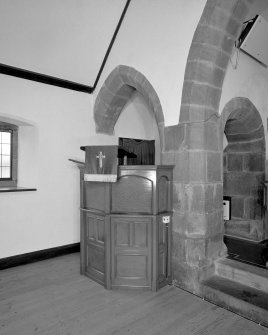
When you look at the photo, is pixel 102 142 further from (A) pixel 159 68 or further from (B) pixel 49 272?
(B) pixel 49 272

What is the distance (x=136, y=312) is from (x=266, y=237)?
2939mm

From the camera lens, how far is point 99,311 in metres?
2.81

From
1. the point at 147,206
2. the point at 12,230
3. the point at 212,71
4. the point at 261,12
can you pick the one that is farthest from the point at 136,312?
the point at 261,12

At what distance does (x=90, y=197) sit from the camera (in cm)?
362

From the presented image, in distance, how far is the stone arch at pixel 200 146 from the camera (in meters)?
3.25

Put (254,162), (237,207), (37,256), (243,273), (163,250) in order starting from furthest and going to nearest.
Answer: (237,207), (254,162), (37,256), (163,250), (243,273)

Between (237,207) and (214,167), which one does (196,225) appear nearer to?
(214,167)

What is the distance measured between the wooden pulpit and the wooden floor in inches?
7.6

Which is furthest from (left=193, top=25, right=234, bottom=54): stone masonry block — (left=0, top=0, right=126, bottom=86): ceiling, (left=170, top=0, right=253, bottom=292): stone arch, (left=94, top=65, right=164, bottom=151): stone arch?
(left=0, top=0, right=126, bottom=86): ceiling

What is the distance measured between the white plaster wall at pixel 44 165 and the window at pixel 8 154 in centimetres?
17

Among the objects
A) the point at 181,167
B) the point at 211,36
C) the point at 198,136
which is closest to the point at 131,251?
the point at 181,167

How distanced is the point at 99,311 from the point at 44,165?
7.96 ft

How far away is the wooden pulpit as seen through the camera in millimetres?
3244

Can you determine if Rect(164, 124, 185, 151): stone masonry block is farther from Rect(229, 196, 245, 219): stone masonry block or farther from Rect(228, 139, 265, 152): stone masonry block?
Rect(229, 196, 245, 219): stone masonry block
